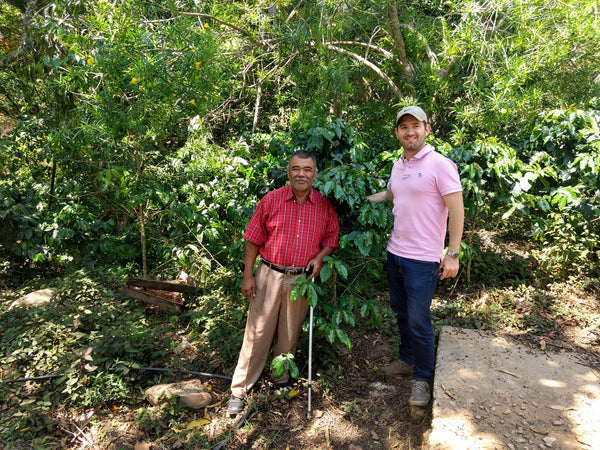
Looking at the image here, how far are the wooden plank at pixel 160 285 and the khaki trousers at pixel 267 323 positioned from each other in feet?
6.60

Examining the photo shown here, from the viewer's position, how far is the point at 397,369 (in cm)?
336

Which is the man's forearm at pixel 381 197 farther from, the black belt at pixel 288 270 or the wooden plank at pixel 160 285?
the wooden plank at pixel 160 285

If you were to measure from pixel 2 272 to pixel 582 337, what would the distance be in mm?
6982

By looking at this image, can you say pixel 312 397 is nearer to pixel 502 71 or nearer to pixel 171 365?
pixel 171 365

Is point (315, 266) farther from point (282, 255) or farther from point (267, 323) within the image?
point (267, 323)

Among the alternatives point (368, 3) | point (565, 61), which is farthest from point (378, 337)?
point (368, 3)

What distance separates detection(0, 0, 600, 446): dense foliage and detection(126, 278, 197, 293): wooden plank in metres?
0.18

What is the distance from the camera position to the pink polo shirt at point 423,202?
2557mm

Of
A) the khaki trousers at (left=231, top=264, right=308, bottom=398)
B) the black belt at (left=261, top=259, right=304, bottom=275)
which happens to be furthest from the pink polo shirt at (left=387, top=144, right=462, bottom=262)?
the khaki trousers at (left=231, top=264, right=308, bottom=398)

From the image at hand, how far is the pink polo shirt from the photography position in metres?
2.56

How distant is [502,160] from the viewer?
384cm

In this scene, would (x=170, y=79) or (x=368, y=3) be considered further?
(x=368, y=3)

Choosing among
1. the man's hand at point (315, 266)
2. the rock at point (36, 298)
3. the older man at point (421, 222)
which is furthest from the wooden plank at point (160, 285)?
the older man at point (421, 222)

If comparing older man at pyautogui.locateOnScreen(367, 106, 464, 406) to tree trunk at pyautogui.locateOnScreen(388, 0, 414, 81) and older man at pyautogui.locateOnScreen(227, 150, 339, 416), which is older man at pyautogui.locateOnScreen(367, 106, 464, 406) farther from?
tree trunk at pyautogui.locateOnScreen(388, 0, 414, 81)
